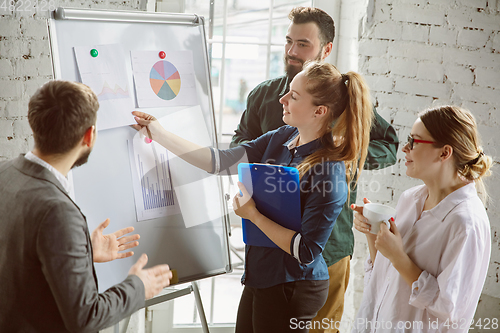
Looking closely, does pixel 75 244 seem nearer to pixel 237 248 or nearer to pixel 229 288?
pixel 237 248

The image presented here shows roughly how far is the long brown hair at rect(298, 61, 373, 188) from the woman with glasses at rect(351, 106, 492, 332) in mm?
204

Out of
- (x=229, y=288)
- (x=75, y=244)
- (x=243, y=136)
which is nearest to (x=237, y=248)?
(x=229, y=288)

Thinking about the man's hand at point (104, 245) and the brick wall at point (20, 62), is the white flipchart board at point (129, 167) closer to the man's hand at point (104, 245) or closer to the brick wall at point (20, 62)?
the man's hand at point (104, 245)

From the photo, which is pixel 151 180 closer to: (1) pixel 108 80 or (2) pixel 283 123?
(1) pixel 108 80

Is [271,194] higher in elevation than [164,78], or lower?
lower

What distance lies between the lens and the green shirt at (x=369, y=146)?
5.62 ft

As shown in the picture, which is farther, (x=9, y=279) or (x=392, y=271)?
(x=392, y=271)

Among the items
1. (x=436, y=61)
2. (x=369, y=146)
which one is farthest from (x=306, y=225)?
(x=436, y=61)

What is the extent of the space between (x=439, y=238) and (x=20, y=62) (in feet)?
6.08

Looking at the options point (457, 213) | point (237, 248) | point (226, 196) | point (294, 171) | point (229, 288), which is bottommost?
point (229, 288)

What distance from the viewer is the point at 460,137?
1.28 m

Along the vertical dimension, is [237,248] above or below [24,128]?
below

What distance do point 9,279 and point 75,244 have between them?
175 mm

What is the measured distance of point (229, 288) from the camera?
2.52 meters
